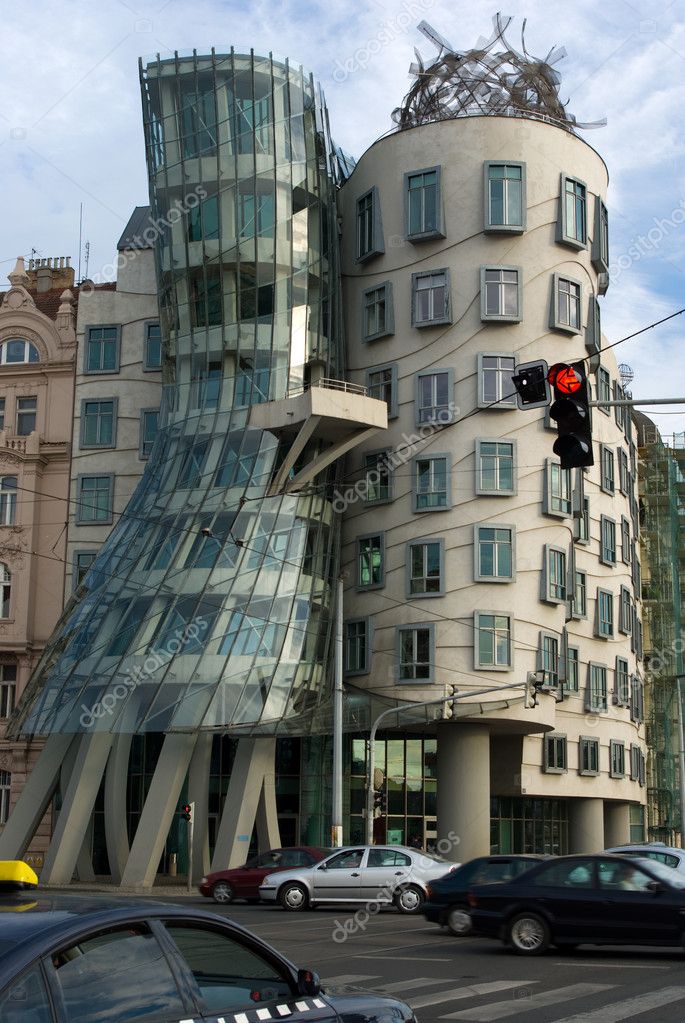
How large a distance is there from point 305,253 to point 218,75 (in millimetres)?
6644

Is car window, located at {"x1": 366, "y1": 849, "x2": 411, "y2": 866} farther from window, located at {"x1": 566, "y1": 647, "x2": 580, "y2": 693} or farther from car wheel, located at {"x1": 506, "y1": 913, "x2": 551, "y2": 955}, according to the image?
window, located at {"x1": 566, "y1": 647, "x2": 580, "y2": 693}

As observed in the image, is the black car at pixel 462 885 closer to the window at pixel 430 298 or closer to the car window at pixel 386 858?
the car window at pixel 386 858

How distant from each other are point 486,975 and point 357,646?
101 ft

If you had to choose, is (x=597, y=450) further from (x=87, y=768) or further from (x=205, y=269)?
(x=87, y=768)

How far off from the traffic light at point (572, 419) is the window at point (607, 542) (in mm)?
37366

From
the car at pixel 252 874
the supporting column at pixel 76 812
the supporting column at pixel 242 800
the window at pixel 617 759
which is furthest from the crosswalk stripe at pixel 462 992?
the window at pixel 617 759

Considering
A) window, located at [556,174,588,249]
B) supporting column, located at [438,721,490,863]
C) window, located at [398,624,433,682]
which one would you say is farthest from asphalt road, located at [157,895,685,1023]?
window, located at [556,174,588,249]

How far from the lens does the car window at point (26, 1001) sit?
4.89 meters

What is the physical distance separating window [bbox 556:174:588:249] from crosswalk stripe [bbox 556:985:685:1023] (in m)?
36.2

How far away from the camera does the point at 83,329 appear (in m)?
54.7

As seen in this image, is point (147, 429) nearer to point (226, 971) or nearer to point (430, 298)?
point (430, 298)

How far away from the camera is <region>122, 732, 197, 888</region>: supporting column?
→ 3960cm

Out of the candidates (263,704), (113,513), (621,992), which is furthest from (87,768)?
(621,992)

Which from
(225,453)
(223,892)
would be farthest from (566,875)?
(225,453)
